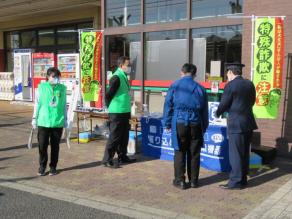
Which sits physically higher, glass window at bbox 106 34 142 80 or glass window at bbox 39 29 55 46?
glass window at bbox 39 29 55 46

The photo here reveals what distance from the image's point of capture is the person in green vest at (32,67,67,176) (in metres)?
6.61

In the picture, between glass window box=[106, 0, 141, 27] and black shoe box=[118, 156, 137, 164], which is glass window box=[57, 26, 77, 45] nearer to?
glass window box=[106, 0, 141, 27]

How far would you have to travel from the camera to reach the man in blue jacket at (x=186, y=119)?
5871 mm

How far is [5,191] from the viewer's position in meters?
5.91

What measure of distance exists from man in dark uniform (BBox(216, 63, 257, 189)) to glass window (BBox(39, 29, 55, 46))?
1217 cm

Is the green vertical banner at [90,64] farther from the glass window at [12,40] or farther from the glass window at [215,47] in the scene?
the glass window at [12,40]

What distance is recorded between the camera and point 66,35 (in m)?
16.3


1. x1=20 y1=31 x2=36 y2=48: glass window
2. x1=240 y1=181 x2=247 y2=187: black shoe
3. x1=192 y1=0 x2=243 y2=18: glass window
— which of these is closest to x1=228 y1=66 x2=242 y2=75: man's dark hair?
x1=240 y1=181 x2=247 y2=187: black shoe

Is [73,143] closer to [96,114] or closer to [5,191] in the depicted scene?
[96,114]

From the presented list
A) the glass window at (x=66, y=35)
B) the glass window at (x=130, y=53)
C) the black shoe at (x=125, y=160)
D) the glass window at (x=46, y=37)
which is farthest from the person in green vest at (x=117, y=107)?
the glass window at (x=46, y=37)

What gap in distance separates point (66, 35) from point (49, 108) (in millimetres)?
10196

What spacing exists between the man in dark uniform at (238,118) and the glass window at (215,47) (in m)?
2.94

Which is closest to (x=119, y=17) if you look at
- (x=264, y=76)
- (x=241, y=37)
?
(x=241, y=37)

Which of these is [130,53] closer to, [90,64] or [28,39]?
[90,64]
